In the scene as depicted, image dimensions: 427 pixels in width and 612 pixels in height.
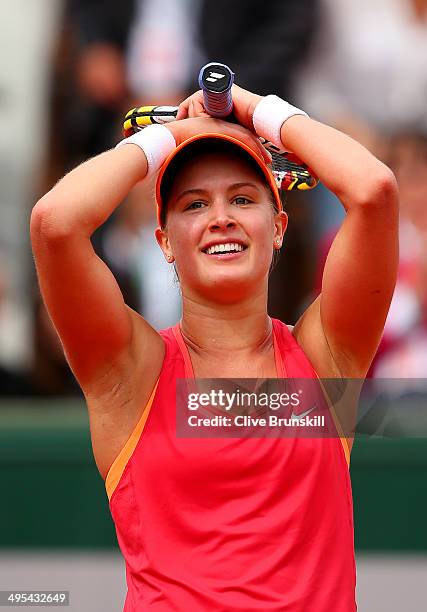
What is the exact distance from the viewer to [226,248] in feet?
8.27

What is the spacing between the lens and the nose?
8.23 ft

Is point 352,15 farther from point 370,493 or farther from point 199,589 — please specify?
point 199,589

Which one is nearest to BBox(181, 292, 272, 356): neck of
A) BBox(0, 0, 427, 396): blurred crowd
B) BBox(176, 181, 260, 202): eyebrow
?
BBox(176, 181, 260, 202): eyebrow

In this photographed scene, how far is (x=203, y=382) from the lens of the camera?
2561 mm

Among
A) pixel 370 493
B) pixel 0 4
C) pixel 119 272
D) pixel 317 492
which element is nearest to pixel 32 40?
pixel 0 4

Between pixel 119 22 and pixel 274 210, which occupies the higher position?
pixel 119 22

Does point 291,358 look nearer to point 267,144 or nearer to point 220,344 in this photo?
point 220,344

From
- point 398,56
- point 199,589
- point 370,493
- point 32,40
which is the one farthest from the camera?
point 32,40

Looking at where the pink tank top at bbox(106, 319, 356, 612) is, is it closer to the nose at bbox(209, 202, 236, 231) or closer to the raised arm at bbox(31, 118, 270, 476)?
the raised arm at bbox(31, 118, 270, 476)

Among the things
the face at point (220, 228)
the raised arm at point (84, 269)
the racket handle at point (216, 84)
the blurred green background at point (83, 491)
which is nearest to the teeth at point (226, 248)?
the face at point (220, 228)

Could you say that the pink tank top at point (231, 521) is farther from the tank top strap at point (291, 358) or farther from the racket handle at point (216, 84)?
the racket handle at point (216, 84)

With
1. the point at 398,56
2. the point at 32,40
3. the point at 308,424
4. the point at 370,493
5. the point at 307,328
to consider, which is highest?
the point at 32,40

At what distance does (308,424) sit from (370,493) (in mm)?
2644

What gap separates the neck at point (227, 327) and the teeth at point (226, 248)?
138 millimetres
